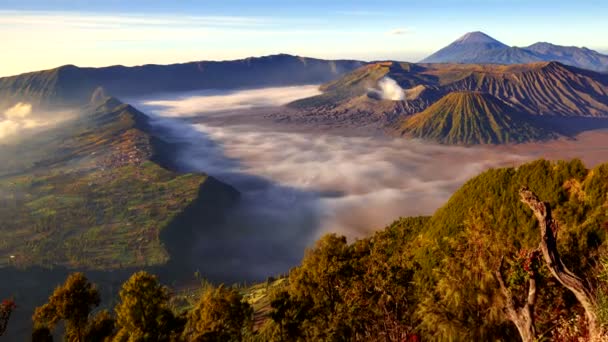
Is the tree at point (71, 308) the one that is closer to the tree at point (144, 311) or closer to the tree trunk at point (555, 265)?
the tree at point (144, 311)

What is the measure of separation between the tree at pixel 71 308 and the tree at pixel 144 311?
5.30 m

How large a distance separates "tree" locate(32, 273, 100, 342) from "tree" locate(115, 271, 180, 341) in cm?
530

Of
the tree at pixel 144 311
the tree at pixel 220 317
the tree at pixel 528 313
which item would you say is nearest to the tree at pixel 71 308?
the tree at pixel 144 311

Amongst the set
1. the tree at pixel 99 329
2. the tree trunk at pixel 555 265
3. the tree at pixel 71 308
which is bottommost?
the tree at pixel 99 329

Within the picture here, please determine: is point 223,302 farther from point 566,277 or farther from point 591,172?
point 591,172

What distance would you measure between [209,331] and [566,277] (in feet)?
95.3

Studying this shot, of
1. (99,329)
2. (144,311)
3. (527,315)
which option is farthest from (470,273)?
(99,329)

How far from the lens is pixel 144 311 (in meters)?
37.6

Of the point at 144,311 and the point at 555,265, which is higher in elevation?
the point at 555,265

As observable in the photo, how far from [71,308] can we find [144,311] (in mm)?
8432

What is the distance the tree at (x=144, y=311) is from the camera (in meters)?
37.1

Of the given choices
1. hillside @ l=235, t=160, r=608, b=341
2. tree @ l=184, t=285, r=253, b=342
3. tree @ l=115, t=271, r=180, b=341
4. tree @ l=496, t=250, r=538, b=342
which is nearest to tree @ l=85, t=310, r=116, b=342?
tree @ l=115, t=271, r=180, b=341

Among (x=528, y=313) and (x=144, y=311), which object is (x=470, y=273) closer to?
(x=528, y=313)

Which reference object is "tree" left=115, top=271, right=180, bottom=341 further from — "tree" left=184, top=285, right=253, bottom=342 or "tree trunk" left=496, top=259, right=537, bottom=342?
"tree trunk" left=496, top=259, right=537, bottom=342
